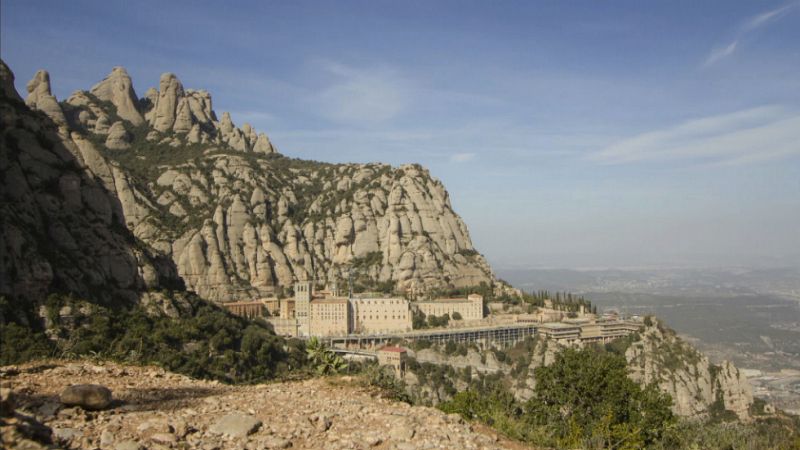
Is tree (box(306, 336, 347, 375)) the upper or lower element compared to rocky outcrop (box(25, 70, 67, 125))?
lower

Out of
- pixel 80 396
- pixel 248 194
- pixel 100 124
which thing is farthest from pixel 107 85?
pixel 80 396

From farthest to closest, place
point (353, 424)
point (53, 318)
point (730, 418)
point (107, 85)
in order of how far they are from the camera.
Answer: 1. point (107, 85)
2. point (730, 418)
3. point (53, 318)
4. point (353, 424)

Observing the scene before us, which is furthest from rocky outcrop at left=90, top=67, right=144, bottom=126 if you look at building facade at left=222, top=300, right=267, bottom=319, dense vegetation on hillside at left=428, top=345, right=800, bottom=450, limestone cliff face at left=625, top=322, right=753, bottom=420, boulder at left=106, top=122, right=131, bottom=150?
dense vegetation on hillside at left=428, top=345, right=800, bottom=450

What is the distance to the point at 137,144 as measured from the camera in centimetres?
15125

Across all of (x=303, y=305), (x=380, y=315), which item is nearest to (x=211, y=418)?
(x=380, y=315)

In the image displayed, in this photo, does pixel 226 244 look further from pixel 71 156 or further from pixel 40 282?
pixel 40 282

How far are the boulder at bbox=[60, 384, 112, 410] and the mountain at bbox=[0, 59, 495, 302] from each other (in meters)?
65.1

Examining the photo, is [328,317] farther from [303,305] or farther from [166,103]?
[166,103]

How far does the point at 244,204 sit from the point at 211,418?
127m

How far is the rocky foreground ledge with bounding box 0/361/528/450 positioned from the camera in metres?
9.14

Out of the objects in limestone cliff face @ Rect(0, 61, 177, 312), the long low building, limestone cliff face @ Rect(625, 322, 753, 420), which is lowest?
limestone cliff face @ Rect(625, 322, 753, 420)

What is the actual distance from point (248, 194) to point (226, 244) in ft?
50.6

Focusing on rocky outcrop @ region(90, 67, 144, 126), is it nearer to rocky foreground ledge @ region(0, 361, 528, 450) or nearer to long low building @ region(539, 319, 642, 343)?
long low building @ region(539, 319, 642, 343)

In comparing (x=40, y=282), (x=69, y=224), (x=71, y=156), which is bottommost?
(x=40, y=282)
